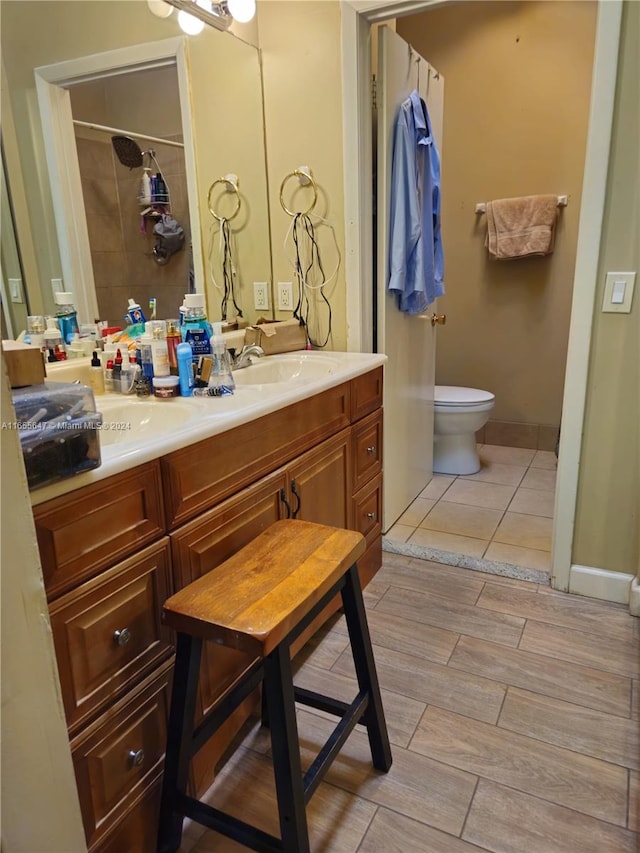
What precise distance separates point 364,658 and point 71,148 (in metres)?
1.53

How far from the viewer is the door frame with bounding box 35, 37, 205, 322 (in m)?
1.50

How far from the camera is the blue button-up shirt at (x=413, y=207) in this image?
2.17 metres

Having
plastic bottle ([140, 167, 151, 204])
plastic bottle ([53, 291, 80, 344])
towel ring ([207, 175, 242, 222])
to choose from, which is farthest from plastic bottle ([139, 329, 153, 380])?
towel ring ([207, 175, 242, 222])

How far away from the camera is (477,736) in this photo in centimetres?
150

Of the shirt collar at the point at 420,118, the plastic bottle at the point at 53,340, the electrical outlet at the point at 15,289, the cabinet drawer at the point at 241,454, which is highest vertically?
the shirt collar at the point at 420,118

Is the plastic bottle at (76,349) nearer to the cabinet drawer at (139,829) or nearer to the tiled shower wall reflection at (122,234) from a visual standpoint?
the tiled shower wall reflection at (122,234)

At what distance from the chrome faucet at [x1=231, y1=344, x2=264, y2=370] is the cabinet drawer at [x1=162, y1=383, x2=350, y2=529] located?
1.14 ft

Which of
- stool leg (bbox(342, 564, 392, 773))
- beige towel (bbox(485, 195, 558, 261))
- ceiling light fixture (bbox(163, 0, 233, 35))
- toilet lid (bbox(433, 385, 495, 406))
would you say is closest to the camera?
stool leg (bbox(342, 564, 392, 773))

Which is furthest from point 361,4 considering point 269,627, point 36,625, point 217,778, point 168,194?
point 217,778

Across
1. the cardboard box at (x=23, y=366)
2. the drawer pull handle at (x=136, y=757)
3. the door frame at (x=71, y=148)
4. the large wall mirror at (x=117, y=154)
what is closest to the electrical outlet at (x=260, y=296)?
the large wall mirror at (x=117, y=154)

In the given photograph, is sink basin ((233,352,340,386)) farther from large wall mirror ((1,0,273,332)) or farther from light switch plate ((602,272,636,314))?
light switch plate ((602,272,636,314))

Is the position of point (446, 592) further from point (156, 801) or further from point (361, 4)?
point (361, 4)

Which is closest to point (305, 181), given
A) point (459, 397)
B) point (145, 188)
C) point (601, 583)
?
point (145, 188)

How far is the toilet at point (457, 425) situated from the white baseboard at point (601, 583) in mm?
1152
